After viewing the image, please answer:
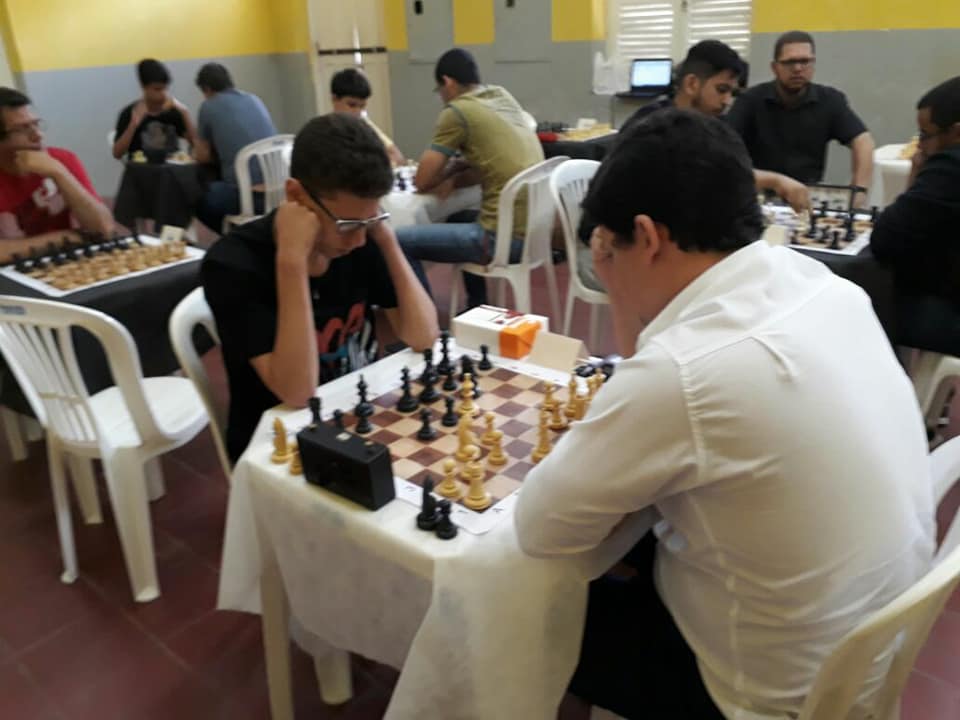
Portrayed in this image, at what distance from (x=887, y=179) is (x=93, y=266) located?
3.58m

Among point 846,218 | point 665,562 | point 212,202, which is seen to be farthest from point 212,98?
point 665,562

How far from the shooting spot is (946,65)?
4.72 metres

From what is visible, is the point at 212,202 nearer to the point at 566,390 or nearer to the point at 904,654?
the point at 566,390

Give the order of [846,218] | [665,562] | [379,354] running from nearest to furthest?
[665,562] → [379,354] → [846,218]

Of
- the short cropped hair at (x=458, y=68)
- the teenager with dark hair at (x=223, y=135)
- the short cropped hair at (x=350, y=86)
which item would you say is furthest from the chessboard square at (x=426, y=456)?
the teenager with dark hair at (x=223, y=135)

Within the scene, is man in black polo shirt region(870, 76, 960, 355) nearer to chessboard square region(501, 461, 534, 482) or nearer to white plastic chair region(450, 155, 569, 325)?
white plastic chair region(450, 155, 569, 325)

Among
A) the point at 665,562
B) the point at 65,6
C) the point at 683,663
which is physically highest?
the point at 65,6

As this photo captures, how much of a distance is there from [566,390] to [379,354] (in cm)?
63

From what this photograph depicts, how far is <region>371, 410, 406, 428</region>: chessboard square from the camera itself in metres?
1.42

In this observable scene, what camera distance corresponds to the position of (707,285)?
98 centimetres

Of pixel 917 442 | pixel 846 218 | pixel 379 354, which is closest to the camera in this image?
pixel 917 442

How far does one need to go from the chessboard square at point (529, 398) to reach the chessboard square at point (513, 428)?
2.9 inches

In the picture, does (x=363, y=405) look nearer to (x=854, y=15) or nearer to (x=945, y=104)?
(x=945, y=104)

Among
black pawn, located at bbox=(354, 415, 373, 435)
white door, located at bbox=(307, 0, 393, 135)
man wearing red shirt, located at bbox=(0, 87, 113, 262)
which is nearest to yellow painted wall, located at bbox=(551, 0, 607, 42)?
white door, located at bbox=(307, 0, 393, 135)
